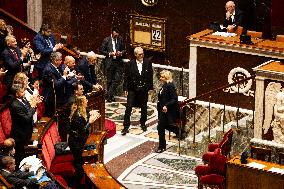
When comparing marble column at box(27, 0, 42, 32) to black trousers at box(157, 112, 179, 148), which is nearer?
black trousers at box(157, 112, 179, 148)

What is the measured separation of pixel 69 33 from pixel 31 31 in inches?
43.2

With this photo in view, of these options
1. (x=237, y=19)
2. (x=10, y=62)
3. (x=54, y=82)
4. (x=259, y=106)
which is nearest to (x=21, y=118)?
(x=54, y=82)

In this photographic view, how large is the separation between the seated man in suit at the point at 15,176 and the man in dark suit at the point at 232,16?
539 cm

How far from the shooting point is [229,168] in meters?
9.90

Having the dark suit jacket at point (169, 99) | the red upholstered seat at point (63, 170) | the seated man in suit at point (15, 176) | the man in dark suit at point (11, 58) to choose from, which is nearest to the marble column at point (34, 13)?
the man in dark suit at point (11, 58)

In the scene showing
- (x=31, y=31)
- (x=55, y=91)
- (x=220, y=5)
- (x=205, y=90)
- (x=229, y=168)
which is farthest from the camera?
(x=31, y=31)

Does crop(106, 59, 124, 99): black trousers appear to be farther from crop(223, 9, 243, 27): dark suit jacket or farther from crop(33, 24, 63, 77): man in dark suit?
crop(223, 9, 243, 27): dark suit jacket

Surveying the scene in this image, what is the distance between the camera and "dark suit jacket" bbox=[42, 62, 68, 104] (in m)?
11.6

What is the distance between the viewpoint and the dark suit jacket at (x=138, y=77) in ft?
42.3

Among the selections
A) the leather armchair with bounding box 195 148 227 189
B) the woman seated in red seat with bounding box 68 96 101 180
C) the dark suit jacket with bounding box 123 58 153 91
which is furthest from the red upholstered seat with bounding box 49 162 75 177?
the dark suit jacket with bounding box 123 58 153 91

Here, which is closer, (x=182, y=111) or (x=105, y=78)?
(x=182, y=111)

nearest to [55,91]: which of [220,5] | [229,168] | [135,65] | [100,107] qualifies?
[100,107]

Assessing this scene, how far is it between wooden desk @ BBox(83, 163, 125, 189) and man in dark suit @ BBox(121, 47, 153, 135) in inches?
108

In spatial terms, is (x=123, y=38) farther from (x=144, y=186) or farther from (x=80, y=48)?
(x=144, y=186)
